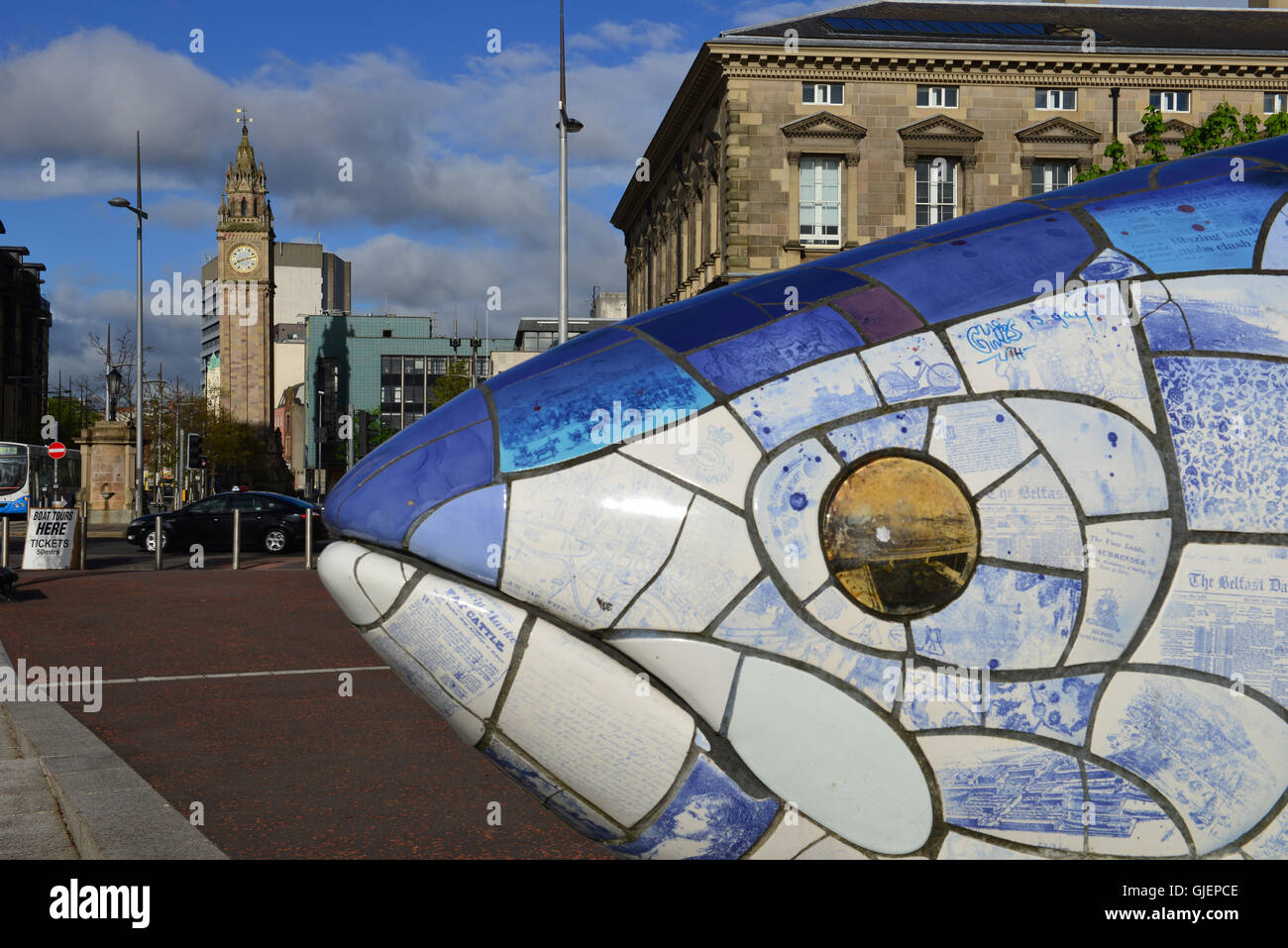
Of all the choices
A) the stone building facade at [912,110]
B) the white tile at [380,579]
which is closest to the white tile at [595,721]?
the white tile at [380,579]

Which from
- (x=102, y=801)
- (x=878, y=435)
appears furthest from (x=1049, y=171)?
(x=878, y=435)

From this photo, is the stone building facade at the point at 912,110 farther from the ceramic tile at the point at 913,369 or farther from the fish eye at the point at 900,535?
the fish eye at the point at 900,535

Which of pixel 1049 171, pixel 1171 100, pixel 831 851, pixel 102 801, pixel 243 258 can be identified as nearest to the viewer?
pixel 831 851

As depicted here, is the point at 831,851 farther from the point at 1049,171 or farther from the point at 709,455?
the point at 1049,171

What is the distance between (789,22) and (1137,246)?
34.6 m

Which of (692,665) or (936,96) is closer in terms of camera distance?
(692,665)

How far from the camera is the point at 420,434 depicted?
6.93ft

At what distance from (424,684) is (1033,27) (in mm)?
37835

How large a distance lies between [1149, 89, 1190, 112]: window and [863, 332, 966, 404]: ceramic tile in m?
36.8

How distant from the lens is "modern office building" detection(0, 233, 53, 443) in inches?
2781

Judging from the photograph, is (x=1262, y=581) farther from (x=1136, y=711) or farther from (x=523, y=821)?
(x=523, y=821)

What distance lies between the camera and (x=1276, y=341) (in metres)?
2.14

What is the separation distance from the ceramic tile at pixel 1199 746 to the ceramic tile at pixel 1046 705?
1.2 inches
